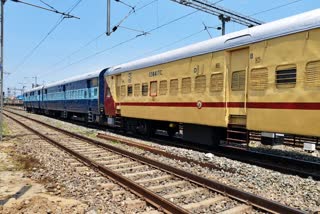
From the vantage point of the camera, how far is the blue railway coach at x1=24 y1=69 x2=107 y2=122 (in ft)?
68.9

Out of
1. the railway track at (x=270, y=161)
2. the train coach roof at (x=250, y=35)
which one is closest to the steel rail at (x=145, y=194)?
the railway track at (x=270, y=161)

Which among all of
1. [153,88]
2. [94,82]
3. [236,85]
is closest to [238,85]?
[236,85]

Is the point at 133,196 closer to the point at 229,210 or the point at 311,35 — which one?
the point at 229,210

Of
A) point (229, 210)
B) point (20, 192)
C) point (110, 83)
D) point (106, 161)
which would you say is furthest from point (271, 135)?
point (110, 83)

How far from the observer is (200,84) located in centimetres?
1102

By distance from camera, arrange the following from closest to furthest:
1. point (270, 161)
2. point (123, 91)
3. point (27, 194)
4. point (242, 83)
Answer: point (27, 194), point (242, 83), point (270, 161), point (123, 91)

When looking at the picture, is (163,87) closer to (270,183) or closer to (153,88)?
(153,88)

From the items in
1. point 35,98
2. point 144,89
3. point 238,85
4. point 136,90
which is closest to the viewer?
point 238,85

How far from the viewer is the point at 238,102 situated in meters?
9.49

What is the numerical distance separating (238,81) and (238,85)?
12cm

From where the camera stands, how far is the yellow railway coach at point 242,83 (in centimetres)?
754

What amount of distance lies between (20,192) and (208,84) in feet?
20.9

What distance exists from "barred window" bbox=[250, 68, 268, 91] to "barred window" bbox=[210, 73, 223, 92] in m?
1.26

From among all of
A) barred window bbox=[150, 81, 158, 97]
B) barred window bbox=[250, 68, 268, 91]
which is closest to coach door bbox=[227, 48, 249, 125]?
barred window bbox=[250, 68, 268, 91]
